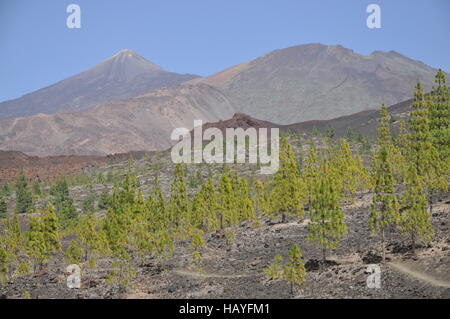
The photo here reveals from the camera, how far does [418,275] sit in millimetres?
34781

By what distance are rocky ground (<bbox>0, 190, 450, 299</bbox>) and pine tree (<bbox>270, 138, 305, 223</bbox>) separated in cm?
246

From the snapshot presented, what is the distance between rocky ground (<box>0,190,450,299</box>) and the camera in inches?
1374

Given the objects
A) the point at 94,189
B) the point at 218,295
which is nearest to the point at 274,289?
the point at 218,295

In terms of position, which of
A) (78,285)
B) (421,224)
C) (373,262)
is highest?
(421,224)

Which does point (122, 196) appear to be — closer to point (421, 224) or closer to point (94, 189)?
point (421, 224)

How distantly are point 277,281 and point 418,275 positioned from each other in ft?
38.0

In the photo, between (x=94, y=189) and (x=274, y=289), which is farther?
(x=94, y=189)

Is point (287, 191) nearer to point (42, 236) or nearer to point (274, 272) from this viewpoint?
point (274, 272)

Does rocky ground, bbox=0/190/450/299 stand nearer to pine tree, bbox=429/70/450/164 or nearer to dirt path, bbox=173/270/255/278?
dirt path, bbox=173/270/255/278

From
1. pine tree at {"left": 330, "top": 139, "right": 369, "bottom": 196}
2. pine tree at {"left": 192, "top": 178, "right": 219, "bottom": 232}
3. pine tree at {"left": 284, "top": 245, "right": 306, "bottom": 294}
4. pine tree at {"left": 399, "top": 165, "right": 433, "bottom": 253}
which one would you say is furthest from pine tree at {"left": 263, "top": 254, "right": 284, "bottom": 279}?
pine tree at {"left": 330, "top": 139, "right": 369, "bottom": 196}

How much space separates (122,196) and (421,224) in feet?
89.9
